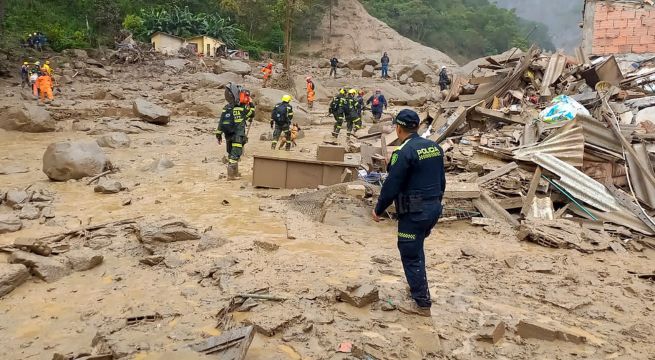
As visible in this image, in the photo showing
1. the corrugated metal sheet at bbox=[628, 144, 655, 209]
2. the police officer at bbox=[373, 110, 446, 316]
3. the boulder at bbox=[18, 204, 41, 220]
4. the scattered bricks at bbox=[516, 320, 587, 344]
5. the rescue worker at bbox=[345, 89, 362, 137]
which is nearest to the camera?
the scattered bricks at bbox=[516, 320, 587, 344]

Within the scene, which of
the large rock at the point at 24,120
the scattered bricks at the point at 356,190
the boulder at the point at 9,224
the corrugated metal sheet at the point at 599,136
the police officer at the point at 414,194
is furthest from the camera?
the large rock at the point at 24,120

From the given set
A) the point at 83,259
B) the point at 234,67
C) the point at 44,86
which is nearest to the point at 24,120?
the point at 44,86

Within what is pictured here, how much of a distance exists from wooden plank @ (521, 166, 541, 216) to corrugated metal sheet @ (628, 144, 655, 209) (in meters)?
1.43

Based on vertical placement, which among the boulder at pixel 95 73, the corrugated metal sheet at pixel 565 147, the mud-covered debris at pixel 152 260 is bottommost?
the mud-covered debris at pixel 152 260

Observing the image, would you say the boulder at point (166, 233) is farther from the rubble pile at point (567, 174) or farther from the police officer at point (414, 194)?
the rubble pile at point (567, 174)

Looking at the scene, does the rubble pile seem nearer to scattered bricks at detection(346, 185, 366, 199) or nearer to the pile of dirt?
scattered bricks at detection(346, 185, 366, 199)

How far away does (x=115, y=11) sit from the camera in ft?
97.3

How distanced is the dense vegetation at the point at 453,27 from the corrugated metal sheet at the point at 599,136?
160 feet

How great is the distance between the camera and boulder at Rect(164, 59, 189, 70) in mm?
25302

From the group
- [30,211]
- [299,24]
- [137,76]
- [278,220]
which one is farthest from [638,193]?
[299,24]

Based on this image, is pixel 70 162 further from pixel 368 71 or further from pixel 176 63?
pixel 368 71

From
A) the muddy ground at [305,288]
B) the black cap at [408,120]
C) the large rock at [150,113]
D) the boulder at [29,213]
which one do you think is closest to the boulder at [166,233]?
the muddy ground at [305,288]

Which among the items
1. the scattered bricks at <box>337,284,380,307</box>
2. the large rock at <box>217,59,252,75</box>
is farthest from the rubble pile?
the large rock at <box>217,59,252,75</box>

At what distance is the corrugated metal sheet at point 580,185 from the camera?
6.67 m
